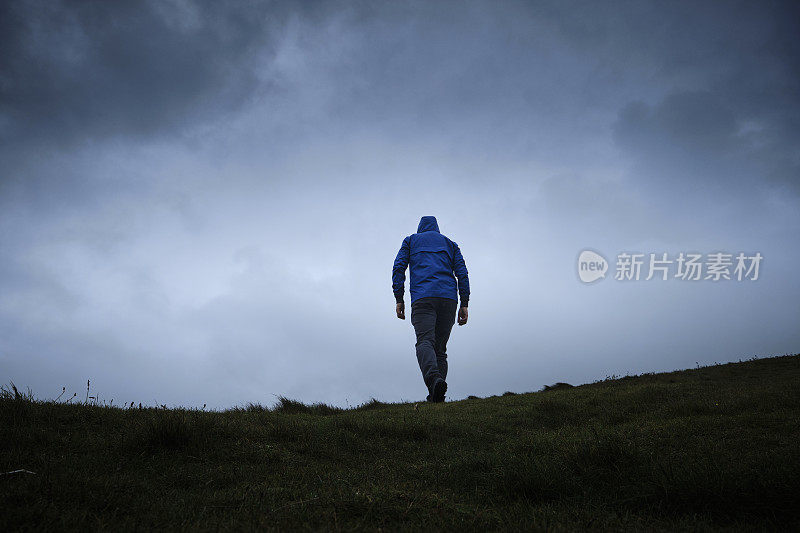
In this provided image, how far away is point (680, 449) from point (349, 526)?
297cm

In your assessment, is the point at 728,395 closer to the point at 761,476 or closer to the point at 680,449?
the point at 680,449

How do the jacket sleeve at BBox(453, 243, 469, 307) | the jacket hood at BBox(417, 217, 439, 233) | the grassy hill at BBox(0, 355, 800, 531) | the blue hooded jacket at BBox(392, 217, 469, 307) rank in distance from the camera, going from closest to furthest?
the grassy hill at BBox(0, 355, 800, 531)
the blue hooded jacket at BBox(392, 217, 469, 307)
the jacket sleeve at BBox(453, 243, 469, 307)
the jacket hood at BBox(417, 217, 439, 233)

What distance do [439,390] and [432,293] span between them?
1.90 meters

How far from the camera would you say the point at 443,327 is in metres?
9.14

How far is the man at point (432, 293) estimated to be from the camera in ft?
27.3

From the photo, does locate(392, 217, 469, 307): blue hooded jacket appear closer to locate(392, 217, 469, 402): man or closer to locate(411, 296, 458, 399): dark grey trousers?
locate(392, 217, 469, 402): man

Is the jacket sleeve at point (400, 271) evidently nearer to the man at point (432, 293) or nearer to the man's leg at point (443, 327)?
the man at point (432, 293)

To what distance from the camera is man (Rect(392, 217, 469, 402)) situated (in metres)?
8.34

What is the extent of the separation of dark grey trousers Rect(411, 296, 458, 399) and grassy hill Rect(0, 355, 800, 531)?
3.08 m

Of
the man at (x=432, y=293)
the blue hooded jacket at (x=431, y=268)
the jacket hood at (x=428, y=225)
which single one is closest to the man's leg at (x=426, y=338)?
the man at (x=432, y=293)

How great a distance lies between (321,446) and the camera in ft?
13.2

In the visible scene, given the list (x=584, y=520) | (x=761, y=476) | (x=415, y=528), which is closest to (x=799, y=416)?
(x=761, y=476)

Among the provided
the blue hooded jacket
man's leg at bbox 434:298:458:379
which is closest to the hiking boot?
man's leg at bbox 434:298:458:379

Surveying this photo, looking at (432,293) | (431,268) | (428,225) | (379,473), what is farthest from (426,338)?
(379,473)
